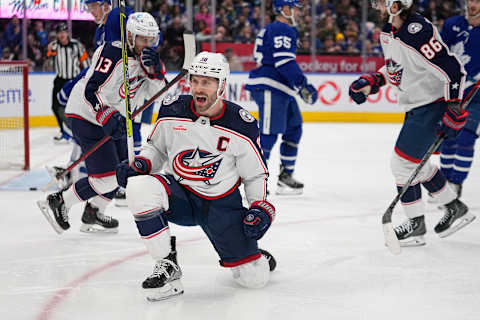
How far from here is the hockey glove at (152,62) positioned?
325cm

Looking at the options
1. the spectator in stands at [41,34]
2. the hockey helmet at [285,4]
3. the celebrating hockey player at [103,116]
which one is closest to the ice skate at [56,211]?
the celebrating hockey player at [103,116]

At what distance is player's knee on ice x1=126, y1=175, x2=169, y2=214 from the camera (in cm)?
226

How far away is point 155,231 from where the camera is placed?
2.28 meters

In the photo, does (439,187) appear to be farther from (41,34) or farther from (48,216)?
(41,34)

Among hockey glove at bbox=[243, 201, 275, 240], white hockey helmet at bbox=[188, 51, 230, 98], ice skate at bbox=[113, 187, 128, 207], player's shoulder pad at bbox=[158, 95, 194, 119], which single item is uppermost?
white hockey helmet at bbox=[188, 51, 230, 98]

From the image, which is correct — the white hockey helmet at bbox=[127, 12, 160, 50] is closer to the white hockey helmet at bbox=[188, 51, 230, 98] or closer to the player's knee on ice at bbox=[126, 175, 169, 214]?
the white hockey helmet at bbox=[188, 51, 230, 98]

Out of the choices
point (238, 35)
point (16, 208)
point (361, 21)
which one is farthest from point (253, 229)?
point (361, 21)

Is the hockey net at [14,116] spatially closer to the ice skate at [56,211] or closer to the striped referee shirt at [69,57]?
the striped referee shirt at [69,57]

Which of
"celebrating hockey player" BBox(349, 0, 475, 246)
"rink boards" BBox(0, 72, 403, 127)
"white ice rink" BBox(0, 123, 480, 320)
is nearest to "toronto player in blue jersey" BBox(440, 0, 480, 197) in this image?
"white ice rink" BBox(0, 123, 480, 320)

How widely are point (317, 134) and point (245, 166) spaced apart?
17.4 feet

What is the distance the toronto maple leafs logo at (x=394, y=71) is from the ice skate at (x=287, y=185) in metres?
1.54

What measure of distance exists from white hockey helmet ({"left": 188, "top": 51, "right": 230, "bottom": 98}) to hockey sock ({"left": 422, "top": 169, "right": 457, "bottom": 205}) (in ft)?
4.22

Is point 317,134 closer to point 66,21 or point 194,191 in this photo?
point 66,21

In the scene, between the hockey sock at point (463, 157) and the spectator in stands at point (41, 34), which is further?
the spectator in stands at point (41, 34)
